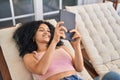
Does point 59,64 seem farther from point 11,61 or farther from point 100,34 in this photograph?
point 100,34

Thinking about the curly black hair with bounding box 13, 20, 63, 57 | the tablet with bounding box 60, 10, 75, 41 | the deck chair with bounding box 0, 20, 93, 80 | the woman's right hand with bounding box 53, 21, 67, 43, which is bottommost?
the deck chair with bounding box 0, 20, 93, 80

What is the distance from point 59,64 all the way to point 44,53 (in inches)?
5.4

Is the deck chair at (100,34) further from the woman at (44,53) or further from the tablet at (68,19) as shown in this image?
the tablet at (68,19)

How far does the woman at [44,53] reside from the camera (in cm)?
123

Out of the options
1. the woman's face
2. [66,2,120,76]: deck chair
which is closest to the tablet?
the woman's face

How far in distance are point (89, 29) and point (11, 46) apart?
0.82 m

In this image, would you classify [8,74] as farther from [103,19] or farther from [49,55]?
[103,19]

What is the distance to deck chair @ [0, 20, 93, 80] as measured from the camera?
55.2 inches

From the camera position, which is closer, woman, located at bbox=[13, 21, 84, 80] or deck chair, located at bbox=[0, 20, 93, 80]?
woman, located at bbox=[13, 21, 84, 80]

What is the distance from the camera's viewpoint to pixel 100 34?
193 centimetres

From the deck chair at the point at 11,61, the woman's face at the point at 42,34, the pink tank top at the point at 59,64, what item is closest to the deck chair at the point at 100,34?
the deck chair at the point at 11,61

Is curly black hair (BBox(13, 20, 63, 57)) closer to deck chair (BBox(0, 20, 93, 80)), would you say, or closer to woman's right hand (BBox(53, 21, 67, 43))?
deck chair (BBox(0, 20, 93, 80))

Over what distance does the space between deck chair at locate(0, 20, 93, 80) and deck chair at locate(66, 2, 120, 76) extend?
0.34 meters

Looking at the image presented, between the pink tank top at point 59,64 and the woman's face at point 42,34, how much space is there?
0.35ft
